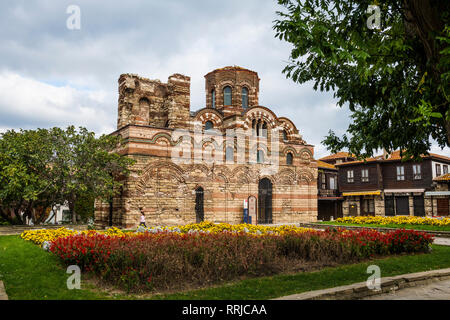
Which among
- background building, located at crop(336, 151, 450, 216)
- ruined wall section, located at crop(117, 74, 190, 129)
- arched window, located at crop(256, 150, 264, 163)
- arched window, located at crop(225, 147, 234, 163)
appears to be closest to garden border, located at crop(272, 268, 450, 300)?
arched window, located at crop(225, 147, 234, 163)

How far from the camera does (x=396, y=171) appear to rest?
35.2 m

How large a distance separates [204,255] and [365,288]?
321cm

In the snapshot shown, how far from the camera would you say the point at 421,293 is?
20.8 ft

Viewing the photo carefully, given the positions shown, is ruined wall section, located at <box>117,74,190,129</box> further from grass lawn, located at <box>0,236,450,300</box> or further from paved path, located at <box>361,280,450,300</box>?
paved path, located at <box>361,280,450,300</box>

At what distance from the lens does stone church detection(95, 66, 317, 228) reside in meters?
20.9

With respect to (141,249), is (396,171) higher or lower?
higher

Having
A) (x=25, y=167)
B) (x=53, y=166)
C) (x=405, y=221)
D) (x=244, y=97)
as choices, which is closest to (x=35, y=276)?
(x=25, y=167)

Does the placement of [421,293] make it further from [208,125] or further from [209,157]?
[208,125]

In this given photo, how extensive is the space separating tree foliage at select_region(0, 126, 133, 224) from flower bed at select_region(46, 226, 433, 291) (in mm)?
8637

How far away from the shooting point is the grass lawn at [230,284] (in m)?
5.89
